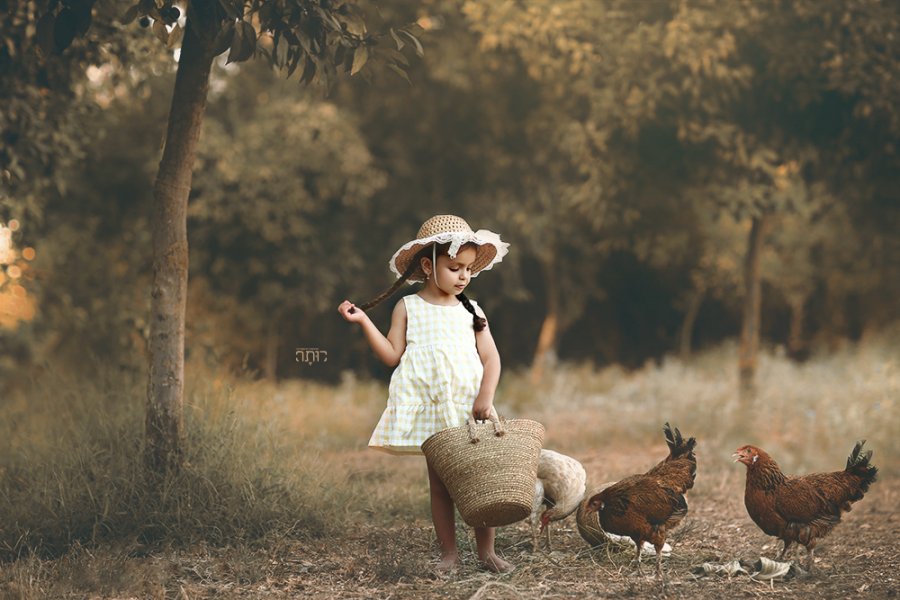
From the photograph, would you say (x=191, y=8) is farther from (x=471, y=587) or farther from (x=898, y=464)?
(x=898, y=464)

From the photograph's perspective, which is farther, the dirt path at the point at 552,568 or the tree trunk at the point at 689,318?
the tree trunk at the point at 689,318

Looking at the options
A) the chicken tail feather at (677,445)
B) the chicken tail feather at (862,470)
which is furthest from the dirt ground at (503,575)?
the chicken tail feather at (677,445)

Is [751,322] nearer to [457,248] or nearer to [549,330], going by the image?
[549,330]

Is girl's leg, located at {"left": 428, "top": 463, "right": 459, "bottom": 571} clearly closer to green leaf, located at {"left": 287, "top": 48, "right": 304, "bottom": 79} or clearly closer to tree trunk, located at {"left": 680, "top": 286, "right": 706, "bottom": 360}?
green leaf, located at {"left": 287, "top": 48, "right": 304, "bottom": 79}

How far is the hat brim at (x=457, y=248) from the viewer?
14.9 feet

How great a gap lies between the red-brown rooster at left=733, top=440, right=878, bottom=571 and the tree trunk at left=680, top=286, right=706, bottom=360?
10.4 m

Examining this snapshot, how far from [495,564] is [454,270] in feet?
4.43

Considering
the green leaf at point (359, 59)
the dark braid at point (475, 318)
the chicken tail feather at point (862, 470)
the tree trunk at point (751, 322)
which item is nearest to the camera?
the chicken tail feather at point (862, 470)

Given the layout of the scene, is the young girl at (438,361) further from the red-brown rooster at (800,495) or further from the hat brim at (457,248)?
the red-brown rooster at (800,495)

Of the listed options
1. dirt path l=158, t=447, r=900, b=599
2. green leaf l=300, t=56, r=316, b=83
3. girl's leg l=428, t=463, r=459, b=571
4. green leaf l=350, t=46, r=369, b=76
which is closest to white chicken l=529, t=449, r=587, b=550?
dirt path l=158, t=447, r=900, b=599

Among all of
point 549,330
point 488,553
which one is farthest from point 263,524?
Result: point 549,330

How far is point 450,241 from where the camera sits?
4.61 m

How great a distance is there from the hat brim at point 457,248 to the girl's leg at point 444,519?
0.98 m

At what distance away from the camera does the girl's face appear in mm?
4633
